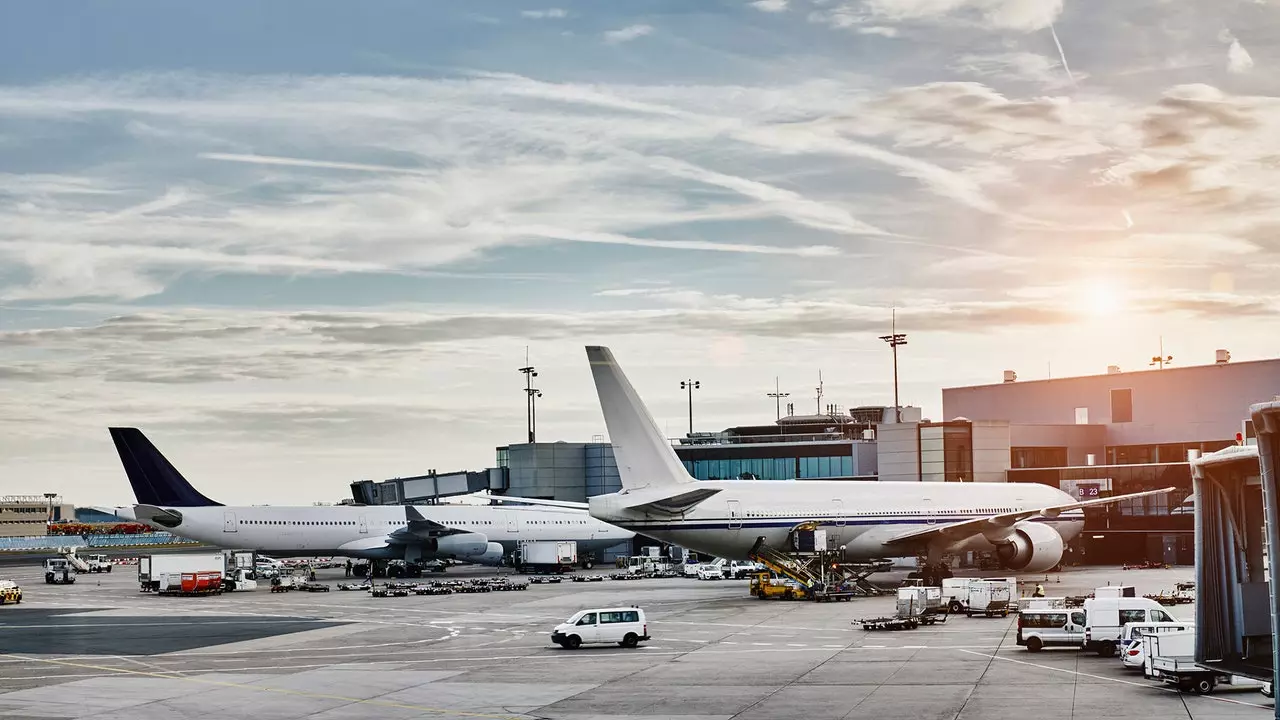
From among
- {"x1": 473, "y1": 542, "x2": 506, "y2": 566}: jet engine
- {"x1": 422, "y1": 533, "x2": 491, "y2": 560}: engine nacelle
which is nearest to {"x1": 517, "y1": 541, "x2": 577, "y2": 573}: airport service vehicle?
{"x1": 473, "y1": 542, "x2": 506, "y2": 566}: jet engine

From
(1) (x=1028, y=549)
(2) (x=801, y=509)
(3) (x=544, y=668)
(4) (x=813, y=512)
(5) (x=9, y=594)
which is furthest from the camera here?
(5) (x=9, y=594)

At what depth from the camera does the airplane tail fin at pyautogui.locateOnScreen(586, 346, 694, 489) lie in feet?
207

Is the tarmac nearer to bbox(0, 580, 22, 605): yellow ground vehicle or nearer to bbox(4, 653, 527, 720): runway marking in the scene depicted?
bbox(4, 653, 527, 720): runway marking

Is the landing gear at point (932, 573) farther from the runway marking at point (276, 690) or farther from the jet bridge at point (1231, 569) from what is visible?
the jet bridge at point (1231, 569)

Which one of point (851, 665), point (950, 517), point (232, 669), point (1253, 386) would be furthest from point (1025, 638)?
point (1253, 386)

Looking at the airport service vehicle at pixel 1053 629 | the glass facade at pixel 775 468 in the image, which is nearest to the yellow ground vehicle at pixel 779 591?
the airport service vehicle at pixel 1053 629

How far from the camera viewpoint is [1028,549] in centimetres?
7619

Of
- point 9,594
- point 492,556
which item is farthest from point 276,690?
point 492,556

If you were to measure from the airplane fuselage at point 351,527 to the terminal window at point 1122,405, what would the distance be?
45015 mm

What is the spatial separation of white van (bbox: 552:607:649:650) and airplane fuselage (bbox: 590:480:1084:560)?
47.9 feet

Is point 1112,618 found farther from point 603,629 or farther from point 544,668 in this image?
point 544,668

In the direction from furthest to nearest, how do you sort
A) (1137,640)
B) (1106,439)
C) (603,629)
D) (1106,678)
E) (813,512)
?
(1106,439) < (813,512) < (603,629) < (1137,640) < (1106,678)

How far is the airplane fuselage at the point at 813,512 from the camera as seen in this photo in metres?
65.3

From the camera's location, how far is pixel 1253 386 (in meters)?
107
